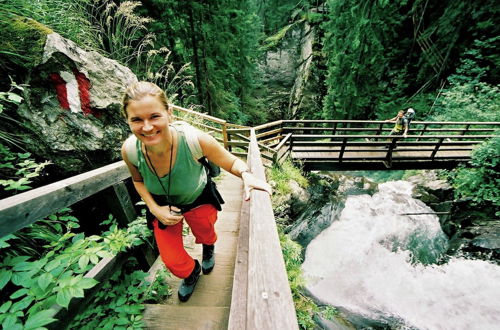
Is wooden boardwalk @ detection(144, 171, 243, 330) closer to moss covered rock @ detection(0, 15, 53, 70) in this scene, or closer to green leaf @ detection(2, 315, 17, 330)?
green leaf @ detection(2, 315, 17, 330)

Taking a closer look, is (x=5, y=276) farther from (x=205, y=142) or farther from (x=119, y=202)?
(x=205, y=142)

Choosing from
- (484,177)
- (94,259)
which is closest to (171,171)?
(94,259)

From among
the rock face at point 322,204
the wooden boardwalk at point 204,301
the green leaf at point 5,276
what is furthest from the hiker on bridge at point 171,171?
the rock face at point 322,204

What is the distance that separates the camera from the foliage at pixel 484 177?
642 centimetres

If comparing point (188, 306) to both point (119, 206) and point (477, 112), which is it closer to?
point (119, 206)

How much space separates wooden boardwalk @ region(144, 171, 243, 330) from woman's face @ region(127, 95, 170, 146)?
136cm

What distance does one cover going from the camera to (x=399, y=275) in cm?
626

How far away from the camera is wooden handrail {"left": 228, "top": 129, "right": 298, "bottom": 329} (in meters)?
0.71

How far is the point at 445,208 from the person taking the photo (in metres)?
7.88

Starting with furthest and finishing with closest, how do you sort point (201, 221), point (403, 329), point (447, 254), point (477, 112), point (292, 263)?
point (477, 112), point (447, 254), point (403, 329), point (292, 263), point (201, 221)

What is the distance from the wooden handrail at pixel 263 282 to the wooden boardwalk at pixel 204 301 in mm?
579

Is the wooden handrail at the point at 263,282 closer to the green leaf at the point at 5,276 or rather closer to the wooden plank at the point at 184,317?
the wooden plank at the point at 184,317

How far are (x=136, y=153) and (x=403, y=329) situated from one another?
6.38 m

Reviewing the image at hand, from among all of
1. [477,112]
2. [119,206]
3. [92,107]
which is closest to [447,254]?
[477,112]
